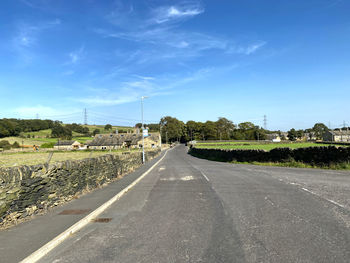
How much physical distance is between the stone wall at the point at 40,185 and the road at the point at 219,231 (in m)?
1.79

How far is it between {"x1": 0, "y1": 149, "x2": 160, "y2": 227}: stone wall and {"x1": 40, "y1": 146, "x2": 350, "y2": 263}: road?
179cm

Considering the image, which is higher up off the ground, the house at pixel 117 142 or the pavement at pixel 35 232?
the house at pixel 117 142

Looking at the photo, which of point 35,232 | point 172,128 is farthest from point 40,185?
point 172,128

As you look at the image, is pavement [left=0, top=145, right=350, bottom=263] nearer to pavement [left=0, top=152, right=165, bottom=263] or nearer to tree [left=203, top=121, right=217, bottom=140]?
pavement [left=0, top=152, right=165, bottom=263]

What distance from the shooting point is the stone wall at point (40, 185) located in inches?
224

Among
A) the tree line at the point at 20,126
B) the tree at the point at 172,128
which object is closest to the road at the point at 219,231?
the tree line at the point at 20,126

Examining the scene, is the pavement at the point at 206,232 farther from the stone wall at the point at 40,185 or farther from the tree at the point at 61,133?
the tree at the point at 61,133

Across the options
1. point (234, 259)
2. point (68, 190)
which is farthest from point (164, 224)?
point (68, 190)

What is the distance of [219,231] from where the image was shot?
5.26 m

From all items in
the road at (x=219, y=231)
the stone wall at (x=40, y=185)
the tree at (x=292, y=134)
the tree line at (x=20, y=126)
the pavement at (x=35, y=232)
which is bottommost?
the road at (x=219, y=231)

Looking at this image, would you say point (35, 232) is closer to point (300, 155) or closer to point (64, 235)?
point (64, 235)

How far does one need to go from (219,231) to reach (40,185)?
5.15 meters

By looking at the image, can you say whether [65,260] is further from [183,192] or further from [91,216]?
[183,192]

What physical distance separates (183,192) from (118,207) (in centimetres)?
304
